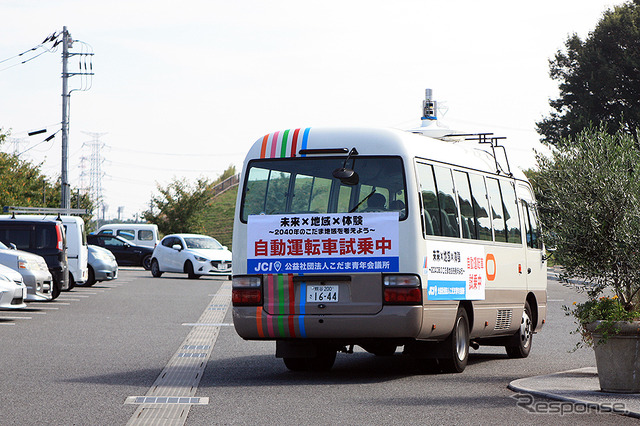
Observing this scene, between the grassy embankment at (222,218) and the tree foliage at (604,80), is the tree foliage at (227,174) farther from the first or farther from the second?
the tree foliage at (604,80)

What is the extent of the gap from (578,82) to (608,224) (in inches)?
1779

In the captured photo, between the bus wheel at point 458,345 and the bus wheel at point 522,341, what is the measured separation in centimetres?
191

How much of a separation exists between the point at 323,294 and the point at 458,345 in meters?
1.88

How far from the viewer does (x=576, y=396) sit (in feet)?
30.1

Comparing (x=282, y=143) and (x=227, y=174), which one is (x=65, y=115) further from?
(x=227, y=174)

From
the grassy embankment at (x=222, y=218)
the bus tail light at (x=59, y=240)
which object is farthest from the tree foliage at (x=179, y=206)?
the bus tail light at (x=59, y=240)

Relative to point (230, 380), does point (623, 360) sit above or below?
above

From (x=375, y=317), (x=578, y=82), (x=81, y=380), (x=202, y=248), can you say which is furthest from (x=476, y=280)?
(x=578, y=82)

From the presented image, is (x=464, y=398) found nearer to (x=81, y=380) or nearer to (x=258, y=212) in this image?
(x=258, y=212)

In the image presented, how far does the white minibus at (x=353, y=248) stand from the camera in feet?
34.3

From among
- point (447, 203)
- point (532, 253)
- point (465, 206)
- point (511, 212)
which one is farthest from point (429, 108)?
point (447, 203)

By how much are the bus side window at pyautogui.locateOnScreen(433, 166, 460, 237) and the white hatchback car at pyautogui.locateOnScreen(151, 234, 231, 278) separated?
25.2m

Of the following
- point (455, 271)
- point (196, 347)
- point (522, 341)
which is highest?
point (455, 271)

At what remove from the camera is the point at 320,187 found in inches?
432
